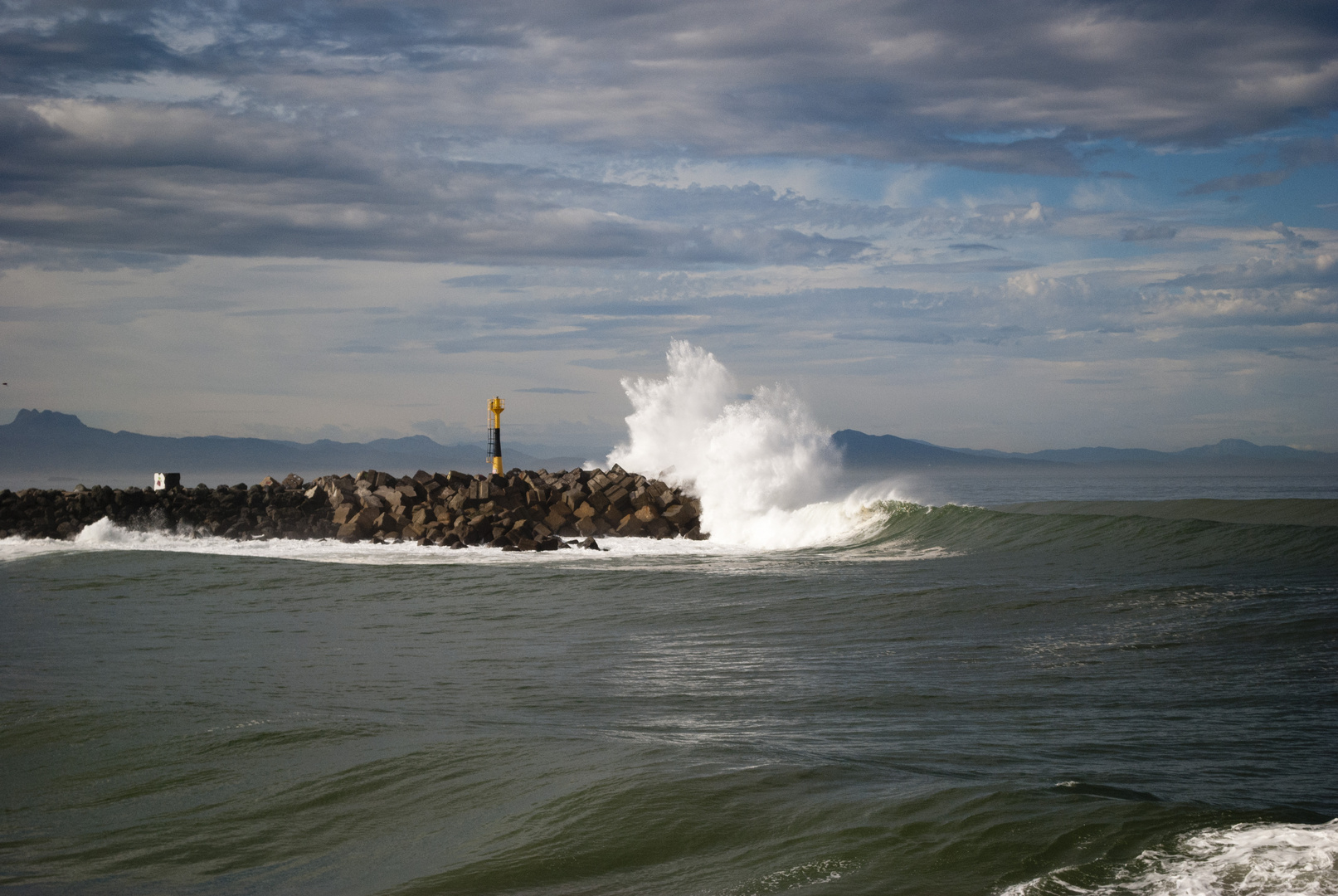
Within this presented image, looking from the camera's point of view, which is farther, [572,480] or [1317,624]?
[572,480]

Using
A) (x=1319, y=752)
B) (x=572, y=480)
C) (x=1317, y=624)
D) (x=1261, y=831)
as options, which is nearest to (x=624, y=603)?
(x=1317, y=624)

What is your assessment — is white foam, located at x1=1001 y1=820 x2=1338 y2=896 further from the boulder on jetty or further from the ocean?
the boulder on jetty

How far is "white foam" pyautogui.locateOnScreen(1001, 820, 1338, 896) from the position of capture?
3.79 metres

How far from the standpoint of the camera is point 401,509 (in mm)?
25188

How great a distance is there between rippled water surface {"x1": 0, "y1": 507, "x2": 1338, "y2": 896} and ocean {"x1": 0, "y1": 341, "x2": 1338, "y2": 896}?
0.10 ft

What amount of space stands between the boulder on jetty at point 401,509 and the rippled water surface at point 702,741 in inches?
399

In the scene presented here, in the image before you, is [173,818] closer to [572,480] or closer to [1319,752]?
[1319,752]

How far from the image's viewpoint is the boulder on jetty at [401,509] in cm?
2434

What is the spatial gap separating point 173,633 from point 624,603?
5.29 meters

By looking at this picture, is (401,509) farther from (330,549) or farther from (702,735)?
(702,735)

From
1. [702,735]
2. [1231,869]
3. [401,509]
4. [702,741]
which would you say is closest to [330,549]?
[401,509]

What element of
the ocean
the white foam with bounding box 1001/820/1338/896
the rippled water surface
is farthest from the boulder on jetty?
the white foam with bounding box 1001/820/1338/896

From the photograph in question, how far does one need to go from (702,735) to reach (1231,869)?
3166mm

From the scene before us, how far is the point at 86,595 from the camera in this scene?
1575cm
